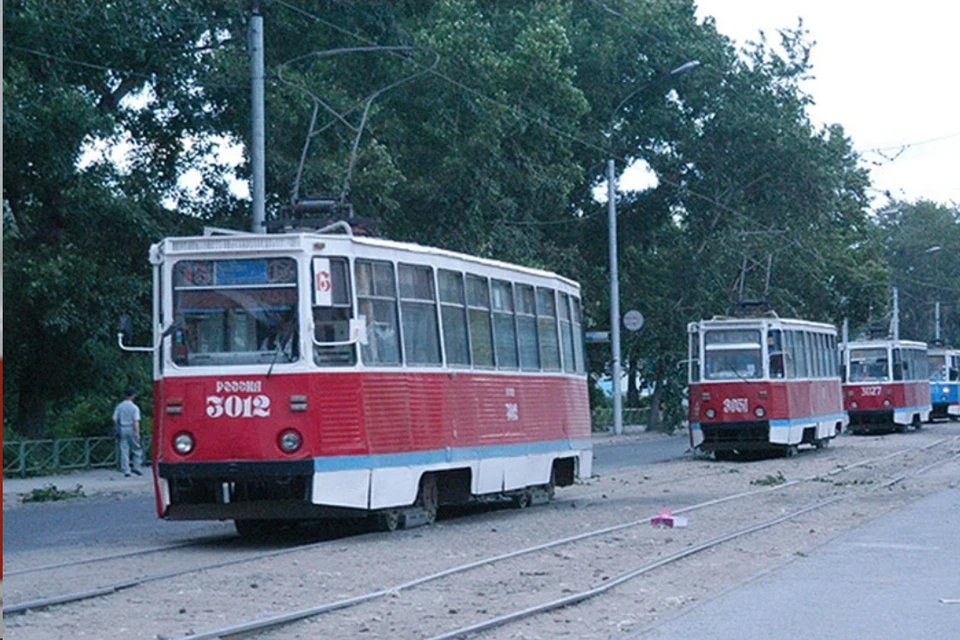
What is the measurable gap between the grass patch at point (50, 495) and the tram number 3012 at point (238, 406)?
1165 cm

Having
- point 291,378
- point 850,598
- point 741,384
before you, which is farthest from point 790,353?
point 850,598

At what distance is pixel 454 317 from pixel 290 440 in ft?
11.6

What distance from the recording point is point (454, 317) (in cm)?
1841

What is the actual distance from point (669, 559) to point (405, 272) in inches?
184

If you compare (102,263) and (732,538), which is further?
(102,263)

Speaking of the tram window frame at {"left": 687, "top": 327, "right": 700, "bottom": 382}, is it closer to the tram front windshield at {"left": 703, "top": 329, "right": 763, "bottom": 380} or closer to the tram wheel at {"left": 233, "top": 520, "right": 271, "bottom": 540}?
the tram front windshield at {"left": 703, "top": 329, "right": 763, "bottom": 380}

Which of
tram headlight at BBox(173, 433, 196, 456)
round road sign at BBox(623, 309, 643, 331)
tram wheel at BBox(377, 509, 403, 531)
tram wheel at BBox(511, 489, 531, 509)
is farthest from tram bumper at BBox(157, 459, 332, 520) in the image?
round road sign at BBox(623, 309, 643, 331)

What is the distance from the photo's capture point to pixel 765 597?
11.7m

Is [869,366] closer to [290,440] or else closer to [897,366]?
[897,366]

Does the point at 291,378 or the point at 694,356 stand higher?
the point at 694,356

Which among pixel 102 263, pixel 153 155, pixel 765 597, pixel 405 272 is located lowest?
pixel 765 597

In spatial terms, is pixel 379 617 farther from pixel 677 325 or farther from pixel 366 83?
pixel 677 325

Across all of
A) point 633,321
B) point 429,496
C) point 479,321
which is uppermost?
point 633,321

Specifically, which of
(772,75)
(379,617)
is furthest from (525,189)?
(379,617)
